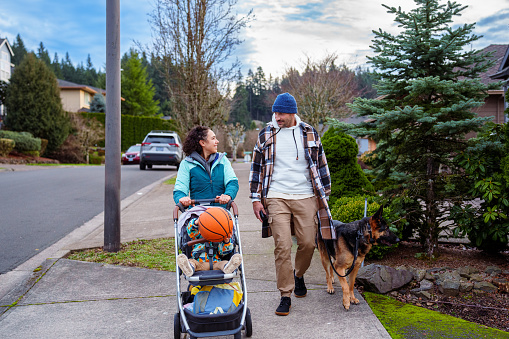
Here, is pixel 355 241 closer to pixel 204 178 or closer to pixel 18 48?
pixel 204 178

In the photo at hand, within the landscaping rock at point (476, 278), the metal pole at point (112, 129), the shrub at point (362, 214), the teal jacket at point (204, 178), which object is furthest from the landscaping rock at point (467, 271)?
the metal pole at point (112, 129)

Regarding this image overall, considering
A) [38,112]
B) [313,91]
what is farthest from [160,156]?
[38,112]

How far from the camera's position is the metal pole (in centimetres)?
626

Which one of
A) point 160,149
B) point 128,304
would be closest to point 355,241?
point 128,304

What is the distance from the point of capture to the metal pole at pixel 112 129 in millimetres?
6262

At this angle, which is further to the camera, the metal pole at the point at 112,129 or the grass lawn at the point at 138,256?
the metal pole at the point at 112,129

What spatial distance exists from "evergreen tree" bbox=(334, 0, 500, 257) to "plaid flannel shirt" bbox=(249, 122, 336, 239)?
1.46 meters

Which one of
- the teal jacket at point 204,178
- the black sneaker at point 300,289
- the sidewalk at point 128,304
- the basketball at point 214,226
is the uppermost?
the teal jacket at point 204,178


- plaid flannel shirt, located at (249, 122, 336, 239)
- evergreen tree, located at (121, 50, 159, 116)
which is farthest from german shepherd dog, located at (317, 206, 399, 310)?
evergreen tree, located at (121, 50, 159, 116)

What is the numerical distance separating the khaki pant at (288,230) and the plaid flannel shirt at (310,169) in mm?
99

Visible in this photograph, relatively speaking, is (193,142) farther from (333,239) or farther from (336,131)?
(336,131)

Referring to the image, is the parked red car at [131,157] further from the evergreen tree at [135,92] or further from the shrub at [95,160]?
the evergreen tree at [135,92]

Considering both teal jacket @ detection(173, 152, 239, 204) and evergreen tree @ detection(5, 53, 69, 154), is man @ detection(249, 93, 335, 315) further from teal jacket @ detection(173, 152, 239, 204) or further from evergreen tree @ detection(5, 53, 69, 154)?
evergreen tree @ detection(5, 53, 69, 154)

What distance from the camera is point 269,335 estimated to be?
12.3ft
